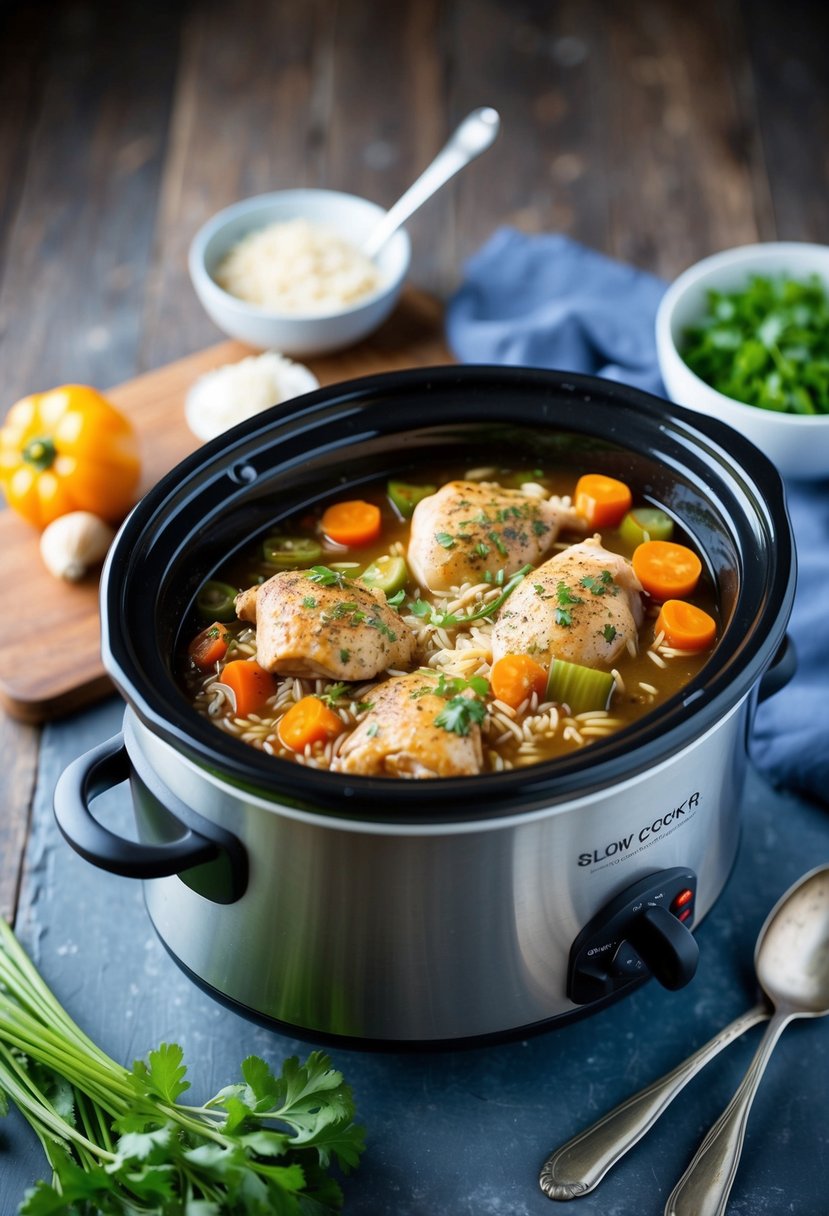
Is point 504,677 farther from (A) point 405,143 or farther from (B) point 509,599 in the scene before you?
(A) point 405,143

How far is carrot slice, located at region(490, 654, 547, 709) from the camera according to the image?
2357mm

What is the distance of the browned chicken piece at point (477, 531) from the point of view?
2.65 meters

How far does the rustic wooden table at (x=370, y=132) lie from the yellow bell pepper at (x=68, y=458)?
2.49 ft

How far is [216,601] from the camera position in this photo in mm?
2635

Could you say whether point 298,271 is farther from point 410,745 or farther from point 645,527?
point 410,745

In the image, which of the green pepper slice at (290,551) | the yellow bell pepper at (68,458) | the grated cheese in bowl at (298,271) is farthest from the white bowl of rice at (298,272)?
the green pepper slice at (290,551)

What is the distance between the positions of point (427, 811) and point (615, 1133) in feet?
2.89

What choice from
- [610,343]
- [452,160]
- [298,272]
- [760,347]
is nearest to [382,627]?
[760,347]

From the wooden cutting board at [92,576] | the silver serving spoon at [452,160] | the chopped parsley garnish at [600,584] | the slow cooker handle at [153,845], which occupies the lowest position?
the wooden cutting board at [92,576]

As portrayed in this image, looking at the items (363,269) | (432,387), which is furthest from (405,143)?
(432,387)

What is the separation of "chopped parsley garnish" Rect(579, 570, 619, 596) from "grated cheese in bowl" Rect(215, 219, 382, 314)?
1.85 metres

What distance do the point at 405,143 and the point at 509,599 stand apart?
333 centimetres

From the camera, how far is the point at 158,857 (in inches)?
82.4

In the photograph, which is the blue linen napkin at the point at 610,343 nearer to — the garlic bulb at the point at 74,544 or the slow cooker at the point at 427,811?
the slow cooker at the point at 427,811
